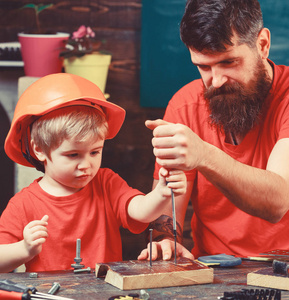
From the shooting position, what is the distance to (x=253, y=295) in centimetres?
116

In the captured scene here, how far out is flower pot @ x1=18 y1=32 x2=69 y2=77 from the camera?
2.56 metres

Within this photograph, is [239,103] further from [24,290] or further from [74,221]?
[24,290]

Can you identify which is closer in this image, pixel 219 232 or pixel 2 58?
pixel 219 232

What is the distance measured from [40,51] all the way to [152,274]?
159 cm

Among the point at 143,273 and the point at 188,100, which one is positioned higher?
the point at 188,100

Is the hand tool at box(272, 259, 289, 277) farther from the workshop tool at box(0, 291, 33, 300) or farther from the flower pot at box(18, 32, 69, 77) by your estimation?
the flower pot at box(18, 32, 69, 77)

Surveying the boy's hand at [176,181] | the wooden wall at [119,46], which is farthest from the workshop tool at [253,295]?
the wooden wall at [119,46]

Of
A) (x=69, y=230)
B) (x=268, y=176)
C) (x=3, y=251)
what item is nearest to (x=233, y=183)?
(x=268, y=176)

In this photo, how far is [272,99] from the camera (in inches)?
76.0

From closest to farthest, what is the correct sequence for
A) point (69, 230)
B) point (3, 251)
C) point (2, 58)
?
point (3, 251) → point (69, 230) → point (2, 58)

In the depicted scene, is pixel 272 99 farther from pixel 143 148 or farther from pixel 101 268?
pixel 143 148

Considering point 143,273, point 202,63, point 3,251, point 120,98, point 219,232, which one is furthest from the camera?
point 120,98

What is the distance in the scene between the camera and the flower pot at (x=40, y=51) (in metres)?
2.56

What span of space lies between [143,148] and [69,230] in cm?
138
